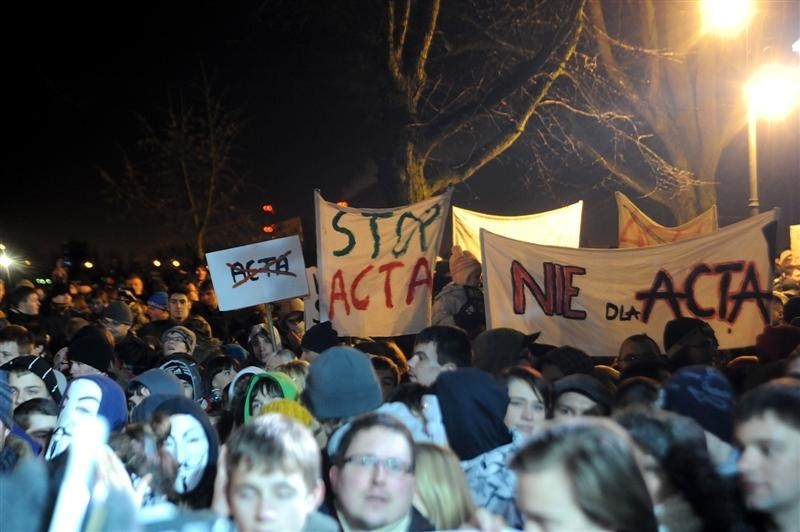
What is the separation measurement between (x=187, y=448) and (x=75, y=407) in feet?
3.27

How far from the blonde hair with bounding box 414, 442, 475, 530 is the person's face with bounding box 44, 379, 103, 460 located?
2151mm

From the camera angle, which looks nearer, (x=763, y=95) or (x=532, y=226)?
(x=763, y=95)

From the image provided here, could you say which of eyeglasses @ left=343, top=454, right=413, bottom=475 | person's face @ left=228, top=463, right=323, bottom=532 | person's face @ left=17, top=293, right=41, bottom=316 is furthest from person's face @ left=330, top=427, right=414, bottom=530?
person's face @ left=17, top=293, right=41, bottom=316

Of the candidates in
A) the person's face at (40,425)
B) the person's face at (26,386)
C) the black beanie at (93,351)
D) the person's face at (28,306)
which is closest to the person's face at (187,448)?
the person's face at (40,425)

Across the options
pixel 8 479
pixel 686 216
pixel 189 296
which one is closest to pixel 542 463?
pixel 8 479

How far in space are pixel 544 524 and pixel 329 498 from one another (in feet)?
5.59

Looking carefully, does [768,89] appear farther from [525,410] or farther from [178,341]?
[525,410]

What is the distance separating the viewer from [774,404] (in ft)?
9.73

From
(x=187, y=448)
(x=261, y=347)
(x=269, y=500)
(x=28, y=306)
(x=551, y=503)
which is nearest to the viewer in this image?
(x=551, y=503)

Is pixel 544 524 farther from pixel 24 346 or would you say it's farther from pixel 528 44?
pixel 528 44

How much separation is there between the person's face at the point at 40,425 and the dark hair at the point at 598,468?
3.87 metres

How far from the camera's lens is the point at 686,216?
691 inches

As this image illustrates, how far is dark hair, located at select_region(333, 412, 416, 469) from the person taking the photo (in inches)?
127

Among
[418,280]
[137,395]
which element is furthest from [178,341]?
[137,395]
